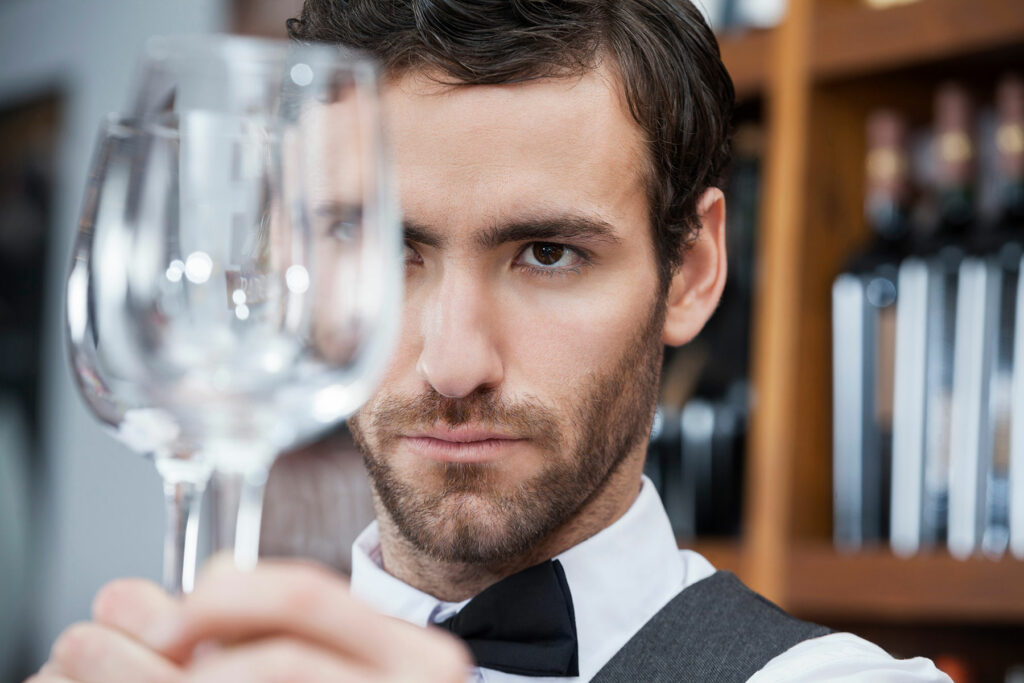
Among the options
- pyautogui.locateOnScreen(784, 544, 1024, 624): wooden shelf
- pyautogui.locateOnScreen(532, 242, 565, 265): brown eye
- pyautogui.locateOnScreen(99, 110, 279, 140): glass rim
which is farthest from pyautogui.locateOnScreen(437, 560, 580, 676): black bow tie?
pyautogui.locateOnScreen(99, 110, 279, 140): glass rim

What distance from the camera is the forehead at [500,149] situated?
92 cm

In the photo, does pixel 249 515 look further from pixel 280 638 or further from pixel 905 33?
pixel 905 33

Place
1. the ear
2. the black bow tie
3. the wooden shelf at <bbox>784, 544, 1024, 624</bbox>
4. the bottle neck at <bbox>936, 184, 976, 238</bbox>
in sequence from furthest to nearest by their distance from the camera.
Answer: the bottle neck at <bbox>936, 184, 976, 238</bbox>
the wooden shelf at <bbox>784, 544, 1024, 624</bbox>
the ear
the black bow tie

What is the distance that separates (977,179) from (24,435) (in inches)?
70.9

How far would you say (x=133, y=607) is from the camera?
1.29 ft

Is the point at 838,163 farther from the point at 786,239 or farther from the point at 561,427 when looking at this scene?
the point at 561,427

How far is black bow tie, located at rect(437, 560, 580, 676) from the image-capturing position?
932mm

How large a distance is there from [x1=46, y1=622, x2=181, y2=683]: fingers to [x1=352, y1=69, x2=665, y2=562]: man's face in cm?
47

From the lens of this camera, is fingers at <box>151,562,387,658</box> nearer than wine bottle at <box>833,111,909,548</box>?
Yes

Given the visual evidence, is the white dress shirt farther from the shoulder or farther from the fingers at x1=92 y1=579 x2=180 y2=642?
the fingers at x1=92 y1=579 x2=180 y2=642

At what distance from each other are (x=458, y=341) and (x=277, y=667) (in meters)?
A: 0.52

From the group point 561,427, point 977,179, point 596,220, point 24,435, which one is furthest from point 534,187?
point 24,435

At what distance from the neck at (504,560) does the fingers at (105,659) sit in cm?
59

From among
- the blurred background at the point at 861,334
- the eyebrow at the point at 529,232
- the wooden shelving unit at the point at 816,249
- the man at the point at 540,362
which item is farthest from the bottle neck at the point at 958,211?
the eyebrow at the point at 529,232
